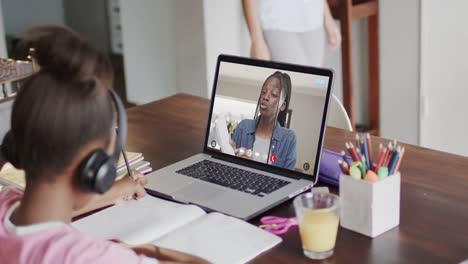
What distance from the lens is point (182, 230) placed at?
133cm

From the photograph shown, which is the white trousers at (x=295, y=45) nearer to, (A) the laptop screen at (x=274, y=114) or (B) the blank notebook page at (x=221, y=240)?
(A) the laptop screen at (x=274, y=114)

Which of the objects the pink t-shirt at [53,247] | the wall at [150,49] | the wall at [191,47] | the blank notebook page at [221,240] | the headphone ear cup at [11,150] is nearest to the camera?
the pink t-shirt at [53,247]

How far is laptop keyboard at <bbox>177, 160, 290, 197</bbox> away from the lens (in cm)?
149

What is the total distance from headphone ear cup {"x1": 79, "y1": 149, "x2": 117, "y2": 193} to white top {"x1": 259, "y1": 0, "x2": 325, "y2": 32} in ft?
6.22

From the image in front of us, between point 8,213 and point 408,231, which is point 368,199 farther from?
point 8,213

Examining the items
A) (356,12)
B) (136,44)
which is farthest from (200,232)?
(136,44)

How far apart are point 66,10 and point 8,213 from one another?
4.88m

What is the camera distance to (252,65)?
5.26ft

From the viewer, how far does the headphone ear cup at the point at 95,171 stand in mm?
1031

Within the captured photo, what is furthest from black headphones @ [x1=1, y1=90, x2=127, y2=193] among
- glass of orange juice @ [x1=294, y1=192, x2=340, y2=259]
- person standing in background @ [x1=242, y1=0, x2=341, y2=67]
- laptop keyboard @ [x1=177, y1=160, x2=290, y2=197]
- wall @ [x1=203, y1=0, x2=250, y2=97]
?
wall @ [x1=203, y1=0, x2=250, y2=97]

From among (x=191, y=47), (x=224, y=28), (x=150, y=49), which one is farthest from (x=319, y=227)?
(x=150, y=49)

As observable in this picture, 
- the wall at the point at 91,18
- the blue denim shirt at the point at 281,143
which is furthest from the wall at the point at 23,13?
the blue denim shirt at the point at 281,143

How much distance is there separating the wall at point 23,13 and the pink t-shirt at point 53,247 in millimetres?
4600

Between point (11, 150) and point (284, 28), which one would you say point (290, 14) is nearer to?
point (284, 28)
